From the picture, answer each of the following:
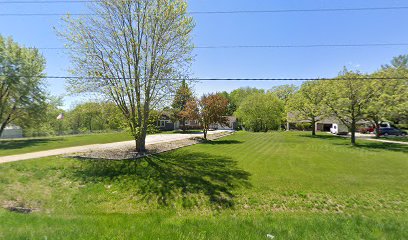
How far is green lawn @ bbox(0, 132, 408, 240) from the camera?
4902mm

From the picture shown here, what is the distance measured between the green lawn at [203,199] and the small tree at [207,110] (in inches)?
539

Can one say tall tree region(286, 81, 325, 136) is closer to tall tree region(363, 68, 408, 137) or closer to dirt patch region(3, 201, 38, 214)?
tall tree region(363, 68, 408, 137)

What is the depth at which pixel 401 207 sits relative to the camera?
6.96m

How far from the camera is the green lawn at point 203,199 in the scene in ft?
16.1

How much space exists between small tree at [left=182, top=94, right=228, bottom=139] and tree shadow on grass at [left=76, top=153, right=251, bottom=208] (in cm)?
1340

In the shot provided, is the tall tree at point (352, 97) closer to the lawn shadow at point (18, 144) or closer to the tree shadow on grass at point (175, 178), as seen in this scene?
the tree shadow on grass at point (175, 178)

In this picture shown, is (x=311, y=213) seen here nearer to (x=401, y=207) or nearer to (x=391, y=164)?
(x=401, y=207)

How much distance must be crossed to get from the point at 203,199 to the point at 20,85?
24354 millimetres

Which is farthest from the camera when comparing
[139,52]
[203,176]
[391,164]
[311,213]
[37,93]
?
[37,93]

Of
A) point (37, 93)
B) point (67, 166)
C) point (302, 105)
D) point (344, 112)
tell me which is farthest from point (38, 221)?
point (302, 105)

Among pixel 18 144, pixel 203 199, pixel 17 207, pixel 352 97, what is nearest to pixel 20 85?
pixel 18 144

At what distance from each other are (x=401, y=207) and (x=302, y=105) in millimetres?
29990

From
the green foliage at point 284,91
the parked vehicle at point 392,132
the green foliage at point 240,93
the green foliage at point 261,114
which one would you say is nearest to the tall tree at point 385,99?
the parked vehicle at point 392,132

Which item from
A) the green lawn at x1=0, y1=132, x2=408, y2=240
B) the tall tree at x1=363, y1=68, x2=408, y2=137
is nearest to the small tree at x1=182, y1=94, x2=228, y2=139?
the green lawn at x1=0, y1=132, x2=408, y2=240
